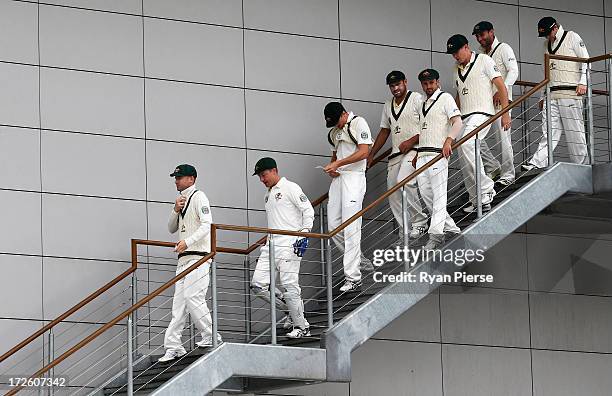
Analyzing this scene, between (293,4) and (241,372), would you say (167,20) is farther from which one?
(241,372)

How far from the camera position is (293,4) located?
17.4 meters

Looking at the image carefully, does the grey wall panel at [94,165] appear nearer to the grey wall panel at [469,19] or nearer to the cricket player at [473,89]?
the cricket player at [473,89]

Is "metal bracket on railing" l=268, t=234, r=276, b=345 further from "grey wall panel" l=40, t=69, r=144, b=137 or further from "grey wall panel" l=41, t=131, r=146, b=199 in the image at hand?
"grey wall panel" l=40, t=69, r=144, b=137

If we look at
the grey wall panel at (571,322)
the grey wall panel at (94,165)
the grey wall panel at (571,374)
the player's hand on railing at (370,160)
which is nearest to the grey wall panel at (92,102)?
the grey wall panel at (94,165)

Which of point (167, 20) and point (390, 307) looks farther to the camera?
point (167, 20)

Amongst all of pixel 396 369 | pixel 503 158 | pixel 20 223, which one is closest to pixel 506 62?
pixel 503 158

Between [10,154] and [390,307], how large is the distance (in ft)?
15.2

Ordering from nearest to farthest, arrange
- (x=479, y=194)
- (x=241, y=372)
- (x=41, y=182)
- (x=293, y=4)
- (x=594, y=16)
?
(x=241, y=372) < (x=479, y=194) < (x=41, y=182) < (x=293, y=4) < (x=594, y=16)

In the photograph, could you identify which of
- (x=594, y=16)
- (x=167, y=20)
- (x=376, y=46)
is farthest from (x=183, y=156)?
(x=594, y=16)

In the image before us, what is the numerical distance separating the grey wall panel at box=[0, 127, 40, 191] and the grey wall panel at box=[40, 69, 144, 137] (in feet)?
0.94

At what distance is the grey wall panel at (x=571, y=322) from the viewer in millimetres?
17828

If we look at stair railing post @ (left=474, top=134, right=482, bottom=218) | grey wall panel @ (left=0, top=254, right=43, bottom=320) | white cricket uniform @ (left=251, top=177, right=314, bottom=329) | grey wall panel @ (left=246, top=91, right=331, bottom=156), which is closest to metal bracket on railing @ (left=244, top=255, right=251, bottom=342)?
white cricket uniform @ (left=251, top=177, right=314, bottom=329)

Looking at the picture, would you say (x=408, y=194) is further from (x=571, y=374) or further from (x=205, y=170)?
(x=571, y=374)

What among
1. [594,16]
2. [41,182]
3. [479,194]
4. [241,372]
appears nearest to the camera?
[241,372]
